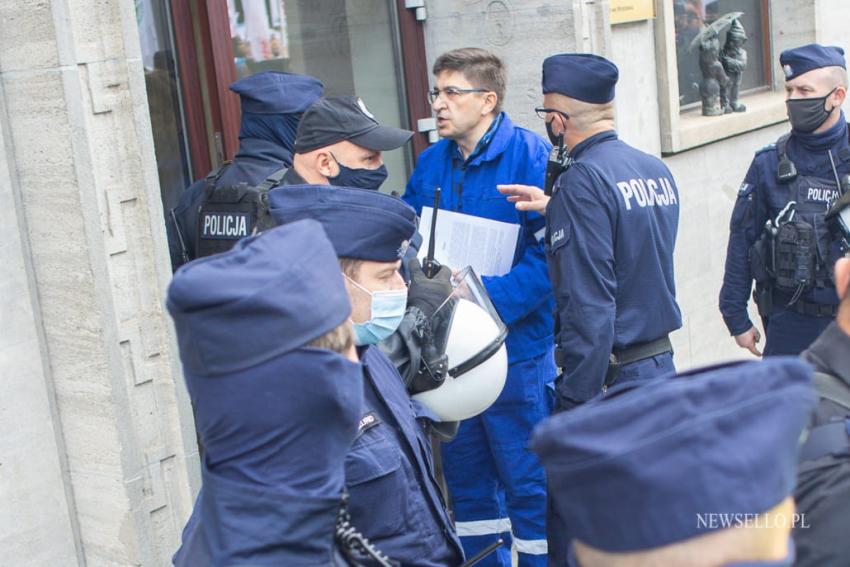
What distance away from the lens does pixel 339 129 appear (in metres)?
3.90

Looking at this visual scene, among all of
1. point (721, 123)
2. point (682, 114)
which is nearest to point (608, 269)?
point (721, 123)

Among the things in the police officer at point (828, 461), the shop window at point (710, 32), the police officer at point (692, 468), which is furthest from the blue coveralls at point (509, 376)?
the shop window at point (710, 32)

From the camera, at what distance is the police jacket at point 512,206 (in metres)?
4.34

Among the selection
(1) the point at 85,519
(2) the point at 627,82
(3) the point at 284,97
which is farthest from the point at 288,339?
(2) the point at 627,82

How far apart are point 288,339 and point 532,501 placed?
2837 millimetres

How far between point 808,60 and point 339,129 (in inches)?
94.8

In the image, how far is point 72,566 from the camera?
3756mm

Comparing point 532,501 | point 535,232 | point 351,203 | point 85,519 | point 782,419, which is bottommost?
point 532,501

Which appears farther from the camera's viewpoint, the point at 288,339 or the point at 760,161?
the point at 760,161

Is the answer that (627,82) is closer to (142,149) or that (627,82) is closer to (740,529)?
(142,149)

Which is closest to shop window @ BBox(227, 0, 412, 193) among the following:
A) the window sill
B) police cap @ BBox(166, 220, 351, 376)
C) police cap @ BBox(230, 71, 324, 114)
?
police cap @ BBox(230, 71, 324, 114)

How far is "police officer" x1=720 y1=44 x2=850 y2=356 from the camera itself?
15.8 feet

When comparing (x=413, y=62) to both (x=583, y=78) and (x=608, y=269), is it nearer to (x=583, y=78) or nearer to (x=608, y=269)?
(x=583, y=78)

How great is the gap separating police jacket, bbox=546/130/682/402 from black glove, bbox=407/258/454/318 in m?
0.47
